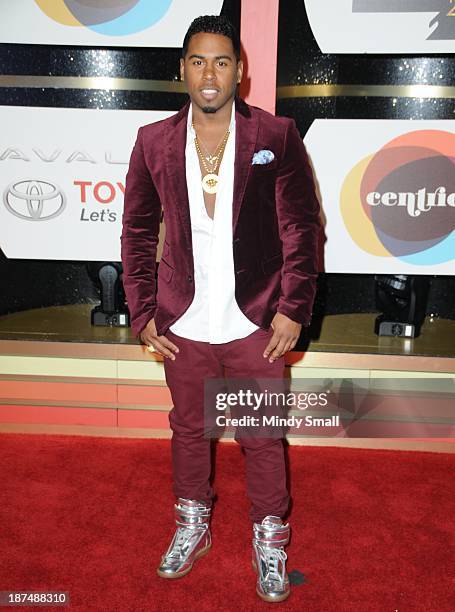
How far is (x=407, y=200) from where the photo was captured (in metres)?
2.90

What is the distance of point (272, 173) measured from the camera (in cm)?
179

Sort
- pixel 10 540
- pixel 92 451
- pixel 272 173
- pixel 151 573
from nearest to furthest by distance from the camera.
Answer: pixel 272 173 < pixel 151 573 < pixel 10 540 < pixel 92 451

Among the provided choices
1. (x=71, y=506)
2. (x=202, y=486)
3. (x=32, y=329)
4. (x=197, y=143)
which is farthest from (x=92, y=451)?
(x=197, y=143)

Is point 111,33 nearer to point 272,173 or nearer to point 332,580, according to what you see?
point 272,173

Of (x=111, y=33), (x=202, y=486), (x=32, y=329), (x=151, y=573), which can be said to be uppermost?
(x=111, y=33)

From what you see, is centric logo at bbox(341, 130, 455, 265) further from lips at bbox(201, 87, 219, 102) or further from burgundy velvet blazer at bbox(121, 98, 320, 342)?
lips at bbox(201, 87, 219, 102)

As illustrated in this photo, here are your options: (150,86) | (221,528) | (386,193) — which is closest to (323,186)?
(386,193)

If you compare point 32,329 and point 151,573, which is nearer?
point 151,573

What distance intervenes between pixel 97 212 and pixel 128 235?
112cm

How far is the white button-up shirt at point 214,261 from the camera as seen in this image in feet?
5.88

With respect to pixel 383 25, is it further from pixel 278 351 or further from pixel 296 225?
pixel 278 351

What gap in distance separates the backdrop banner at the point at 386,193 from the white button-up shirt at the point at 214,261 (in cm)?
116

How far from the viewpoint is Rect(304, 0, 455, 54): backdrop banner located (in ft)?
8.77

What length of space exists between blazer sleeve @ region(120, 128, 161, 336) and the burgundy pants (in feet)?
0.42
